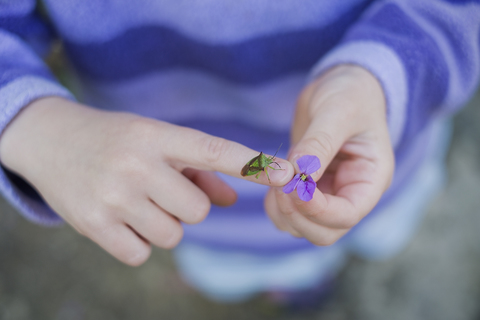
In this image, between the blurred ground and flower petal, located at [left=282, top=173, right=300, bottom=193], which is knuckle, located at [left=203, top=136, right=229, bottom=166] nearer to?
flower petal, located at [left=282, top=173, right=300, bottom=193]

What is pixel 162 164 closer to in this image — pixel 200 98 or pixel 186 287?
pixel 200 98

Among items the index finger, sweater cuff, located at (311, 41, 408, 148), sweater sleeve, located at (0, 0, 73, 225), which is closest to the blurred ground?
sweater sleeve, located at (0, 0, 73, 225)

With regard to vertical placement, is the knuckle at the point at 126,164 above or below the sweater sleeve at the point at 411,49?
below

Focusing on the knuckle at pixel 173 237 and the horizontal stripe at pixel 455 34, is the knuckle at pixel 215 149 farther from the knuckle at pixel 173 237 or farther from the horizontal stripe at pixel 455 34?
the horizontal stripe at pixel 455 34

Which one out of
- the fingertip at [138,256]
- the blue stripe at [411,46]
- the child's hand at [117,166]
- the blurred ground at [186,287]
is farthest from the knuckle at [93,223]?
the blurred ground at [186,287]

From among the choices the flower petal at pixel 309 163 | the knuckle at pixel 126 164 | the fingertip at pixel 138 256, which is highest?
the flower petal at pixel 309 163
